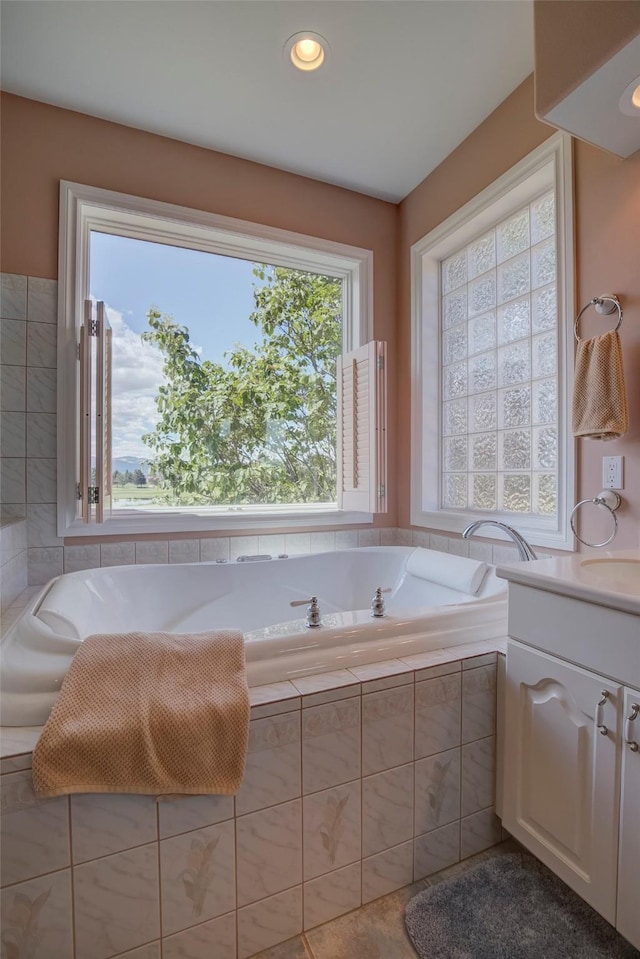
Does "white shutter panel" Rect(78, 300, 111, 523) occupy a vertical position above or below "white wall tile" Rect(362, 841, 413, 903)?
above

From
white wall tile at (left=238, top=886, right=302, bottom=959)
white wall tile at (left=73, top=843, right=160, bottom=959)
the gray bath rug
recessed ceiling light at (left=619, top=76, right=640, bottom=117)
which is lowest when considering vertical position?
the gray bath rug

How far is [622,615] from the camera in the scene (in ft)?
2.98

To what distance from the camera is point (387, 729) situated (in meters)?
1.11

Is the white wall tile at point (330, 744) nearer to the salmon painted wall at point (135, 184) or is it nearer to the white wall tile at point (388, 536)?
the white wall tile at point (388, 536)

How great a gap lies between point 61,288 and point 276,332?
1.08m

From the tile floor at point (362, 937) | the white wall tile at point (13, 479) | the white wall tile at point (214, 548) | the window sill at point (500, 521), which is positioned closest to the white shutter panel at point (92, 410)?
the white wall tile at point (13, 479)

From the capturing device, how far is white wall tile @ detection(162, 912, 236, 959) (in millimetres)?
939

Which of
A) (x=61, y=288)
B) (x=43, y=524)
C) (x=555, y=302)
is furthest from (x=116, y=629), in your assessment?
(x=555, y=302)

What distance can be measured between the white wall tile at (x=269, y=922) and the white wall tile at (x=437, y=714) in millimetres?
433

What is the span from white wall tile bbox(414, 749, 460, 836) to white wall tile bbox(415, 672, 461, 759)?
3cm

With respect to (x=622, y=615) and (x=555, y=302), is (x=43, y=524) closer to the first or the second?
(x=622, y=615)

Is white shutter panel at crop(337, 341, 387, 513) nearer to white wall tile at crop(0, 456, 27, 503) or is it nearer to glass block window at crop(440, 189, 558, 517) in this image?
glass block window at crop(440, 189, 558, 517)

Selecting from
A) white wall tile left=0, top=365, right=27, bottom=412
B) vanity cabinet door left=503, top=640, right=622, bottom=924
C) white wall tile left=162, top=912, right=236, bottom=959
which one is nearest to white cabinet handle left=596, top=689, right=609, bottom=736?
vanity cabinet door left=503, top=640, right=622, bottom=924

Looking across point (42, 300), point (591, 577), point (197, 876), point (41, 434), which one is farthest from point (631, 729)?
point (42, 300)
